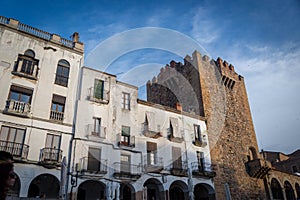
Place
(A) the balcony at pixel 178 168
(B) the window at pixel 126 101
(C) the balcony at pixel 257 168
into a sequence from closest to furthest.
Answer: (A) the balcony at pixel 178 168
(B) the window at pixel 126 101
(C) the balcony at pixel 257 168

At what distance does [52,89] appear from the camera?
21.1m

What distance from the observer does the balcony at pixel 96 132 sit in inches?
834

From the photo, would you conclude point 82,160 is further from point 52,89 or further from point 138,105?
point 138,105

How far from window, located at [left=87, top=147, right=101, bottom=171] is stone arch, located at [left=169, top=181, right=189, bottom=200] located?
28.3 ft

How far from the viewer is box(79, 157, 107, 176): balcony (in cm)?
1927

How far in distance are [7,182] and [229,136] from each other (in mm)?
30784

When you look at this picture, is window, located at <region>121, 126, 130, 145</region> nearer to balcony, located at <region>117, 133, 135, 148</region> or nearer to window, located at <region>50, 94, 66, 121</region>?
balcony, located at <region>117, 133, 135, 148</region>

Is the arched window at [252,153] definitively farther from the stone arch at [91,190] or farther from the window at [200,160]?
the stone arch at [91,190]

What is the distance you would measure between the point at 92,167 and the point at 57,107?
18.9 feet

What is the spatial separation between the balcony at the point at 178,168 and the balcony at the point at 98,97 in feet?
29.5

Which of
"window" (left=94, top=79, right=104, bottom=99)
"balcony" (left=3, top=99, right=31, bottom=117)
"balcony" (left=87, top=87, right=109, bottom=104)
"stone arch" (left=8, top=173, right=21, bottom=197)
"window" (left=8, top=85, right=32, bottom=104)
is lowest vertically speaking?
"stone arch" (left=8, top=173, right=21, bottom=197)

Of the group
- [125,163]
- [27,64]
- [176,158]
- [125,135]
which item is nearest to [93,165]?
[125,163]

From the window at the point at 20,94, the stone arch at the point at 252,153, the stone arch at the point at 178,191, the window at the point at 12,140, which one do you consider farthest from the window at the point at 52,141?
the stone arch at the point at 252,153

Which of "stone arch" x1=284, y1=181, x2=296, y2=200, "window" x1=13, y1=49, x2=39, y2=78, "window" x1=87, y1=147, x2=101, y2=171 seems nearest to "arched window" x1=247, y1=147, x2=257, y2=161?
"stone arch" x1=284, y1=181, x2=296, y2=200
